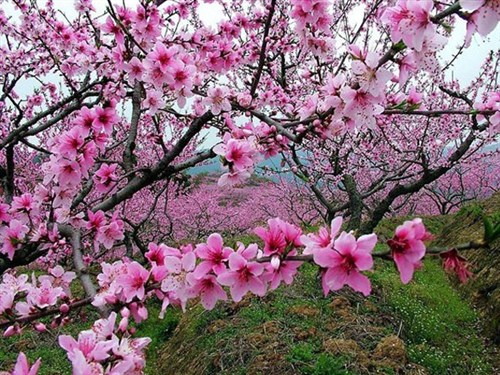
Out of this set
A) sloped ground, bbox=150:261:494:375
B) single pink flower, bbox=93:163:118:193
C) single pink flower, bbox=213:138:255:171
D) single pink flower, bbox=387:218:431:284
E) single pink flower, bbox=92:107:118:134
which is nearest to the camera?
single pink flower, bbox=387:218:431:284

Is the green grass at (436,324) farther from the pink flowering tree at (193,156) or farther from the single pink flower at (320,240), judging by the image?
the single pink flower at (320,240)

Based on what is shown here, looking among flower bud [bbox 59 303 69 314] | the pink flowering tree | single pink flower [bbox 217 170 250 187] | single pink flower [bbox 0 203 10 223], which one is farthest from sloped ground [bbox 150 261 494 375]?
single pink flower [bbox 0 203 10 223]

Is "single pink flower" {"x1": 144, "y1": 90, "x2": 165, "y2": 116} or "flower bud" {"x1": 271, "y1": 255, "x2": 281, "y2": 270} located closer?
"flower bud" {"x1": 271, "y1": 255, "x2": 281, "y2": 270}

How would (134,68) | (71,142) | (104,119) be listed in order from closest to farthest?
(71,142) < (104,119) < (134,68)

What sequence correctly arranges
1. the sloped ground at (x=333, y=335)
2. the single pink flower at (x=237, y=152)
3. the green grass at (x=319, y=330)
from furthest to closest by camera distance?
the green grass at (x=319, y=330)
the sloped ground at (x=333, y=335)
the single pink flower at (x=237, y=152)

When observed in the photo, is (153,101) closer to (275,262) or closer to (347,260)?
(275,262)

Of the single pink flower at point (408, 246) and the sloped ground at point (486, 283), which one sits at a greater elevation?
the sloped ground at point (486, 283)

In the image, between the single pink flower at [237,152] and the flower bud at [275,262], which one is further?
the single pink flower at [237,152]

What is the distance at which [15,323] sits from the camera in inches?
63.6

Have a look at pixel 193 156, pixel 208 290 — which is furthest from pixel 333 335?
pixel 208 290

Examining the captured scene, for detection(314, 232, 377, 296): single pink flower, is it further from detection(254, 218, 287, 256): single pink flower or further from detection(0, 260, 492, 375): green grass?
detection(0, 260, 492, 375): green grass

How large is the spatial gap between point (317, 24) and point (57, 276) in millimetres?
1919

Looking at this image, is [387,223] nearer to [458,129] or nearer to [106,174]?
[458,129]

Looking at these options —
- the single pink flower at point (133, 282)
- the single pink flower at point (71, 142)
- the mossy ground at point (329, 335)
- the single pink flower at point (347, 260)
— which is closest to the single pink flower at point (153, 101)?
the single pink flower at point (71, 142)
